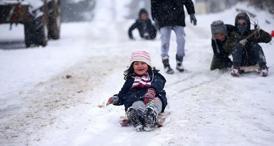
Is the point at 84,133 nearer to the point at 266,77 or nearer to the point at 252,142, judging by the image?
the point at 252,142

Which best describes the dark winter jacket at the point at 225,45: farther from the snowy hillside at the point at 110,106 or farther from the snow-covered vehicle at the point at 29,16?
the snow-covered vehicle at the point at 29,16

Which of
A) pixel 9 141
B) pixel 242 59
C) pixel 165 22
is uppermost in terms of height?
pixel 165 22

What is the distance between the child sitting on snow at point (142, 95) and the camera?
475 cm

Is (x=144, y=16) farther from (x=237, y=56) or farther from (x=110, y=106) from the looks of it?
(x=110, y=106)

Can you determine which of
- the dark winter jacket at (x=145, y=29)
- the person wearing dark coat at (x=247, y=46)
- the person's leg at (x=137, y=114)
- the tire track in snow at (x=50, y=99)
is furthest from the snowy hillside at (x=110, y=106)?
the dark winter jacket at (x=145, y=29)

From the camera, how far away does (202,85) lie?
6.85 meters

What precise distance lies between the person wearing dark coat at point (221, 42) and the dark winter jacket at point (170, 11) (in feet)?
2.10

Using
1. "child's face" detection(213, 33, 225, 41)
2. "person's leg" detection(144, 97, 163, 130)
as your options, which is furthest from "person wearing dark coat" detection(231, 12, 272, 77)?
"person's leg" detection(144, 97, 163, 130)

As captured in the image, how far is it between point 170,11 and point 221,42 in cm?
105

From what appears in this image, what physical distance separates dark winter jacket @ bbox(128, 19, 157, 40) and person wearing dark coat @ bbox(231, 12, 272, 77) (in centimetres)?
623

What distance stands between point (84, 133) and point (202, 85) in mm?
2630

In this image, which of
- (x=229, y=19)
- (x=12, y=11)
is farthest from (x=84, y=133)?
(x=229, y=19)

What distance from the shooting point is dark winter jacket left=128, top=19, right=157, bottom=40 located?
13.6 meters

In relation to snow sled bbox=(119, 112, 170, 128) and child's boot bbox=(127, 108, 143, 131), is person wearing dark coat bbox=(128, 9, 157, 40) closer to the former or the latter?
snow sled bbox=(119, 112, 170, 128)
